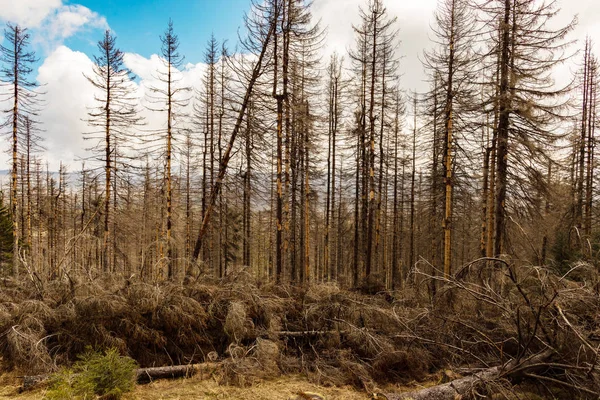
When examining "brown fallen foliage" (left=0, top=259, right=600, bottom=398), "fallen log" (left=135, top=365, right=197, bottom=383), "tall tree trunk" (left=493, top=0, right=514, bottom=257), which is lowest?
"fallen log" (left=135, top=365, right=197, bottom=383)

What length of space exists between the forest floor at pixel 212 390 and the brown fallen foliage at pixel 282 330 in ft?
0.59

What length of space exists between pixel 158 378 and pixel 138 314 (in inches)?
44.4

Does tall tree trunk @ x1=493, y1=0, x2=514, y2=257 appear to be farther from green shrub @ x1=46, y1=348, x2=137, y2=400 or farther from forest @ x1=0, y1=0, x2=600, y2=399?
green shrub @ x1=46, y1=348, x2=137, y2=400

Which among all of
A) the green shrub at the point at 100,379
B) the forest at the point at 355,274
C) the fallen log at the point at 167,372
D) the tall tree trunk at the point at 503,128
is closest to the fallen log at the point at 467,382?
the forest at the point at 355,274

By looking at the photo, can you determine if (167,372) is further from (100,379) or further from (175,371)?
(100,379)

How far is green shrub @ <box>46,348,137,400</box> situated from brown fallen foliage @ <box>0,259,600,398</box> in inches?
36.6

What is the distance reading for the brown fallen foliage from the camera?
4.30 meters

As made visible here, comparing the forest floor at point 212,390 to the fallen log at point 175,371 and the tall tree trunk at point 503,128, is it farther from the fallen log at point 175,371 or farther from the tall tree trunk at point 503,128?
the tall tree trunk at point 503,128

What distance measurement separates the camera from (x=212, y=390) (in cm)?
412

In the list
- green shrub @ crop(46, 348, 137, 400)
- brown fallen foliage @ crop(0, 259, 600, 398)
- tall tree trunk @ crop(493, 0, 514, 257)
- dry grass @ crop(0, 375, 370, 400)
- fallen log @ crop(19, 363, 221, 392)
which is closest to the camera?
green shrub @ crop(46, 348, 137, 400)

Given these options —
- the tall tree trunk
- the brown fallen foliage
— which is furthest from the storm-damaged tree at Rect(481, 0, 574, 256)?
the brown fallen foliage

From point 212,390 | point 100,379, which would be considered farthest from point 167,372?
point 100,379

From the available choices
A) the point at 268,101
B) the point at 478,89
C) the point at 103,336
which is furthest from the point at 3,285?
the point at 478,89

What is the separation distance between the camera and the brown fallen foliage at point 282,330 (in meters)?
4.30
